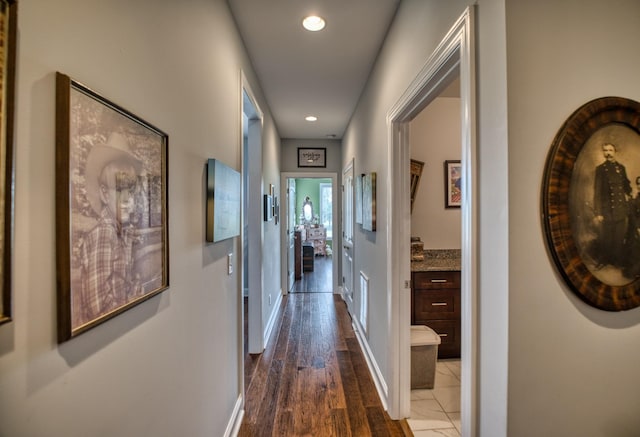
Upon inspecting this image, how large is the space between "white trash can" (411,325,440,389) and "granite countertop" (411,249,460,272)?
591mm

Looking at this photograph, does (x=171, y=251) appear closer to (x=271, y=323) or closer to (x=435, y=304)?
(x=435, y=304)

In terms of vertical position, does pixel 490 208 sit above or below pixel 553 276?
above

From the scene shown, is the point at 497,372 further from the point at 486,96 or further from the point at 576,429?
the point at 486,96

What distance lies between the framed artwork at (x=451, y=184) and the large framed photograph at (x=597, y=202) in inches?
89.2

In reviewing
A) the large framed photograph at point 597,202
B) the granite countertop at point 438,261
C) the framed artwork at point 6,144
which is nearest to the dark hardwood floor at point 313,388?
the granite countertop at point 438,261

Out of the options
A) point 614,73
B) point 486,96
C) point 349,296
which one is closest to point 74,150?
point 486,96

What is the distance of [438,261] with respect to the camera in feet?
9.69

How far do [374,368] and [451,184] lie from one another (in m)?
1.96

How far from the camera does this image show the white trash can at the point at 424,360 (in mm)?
2291

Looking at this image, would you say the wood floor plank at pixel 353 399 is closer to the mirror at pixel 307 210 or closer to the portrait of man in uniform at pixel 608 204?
the portrait of man in uniform at pixel 608 204

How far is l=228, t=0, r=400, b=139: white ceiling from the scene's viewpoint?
1.85 m

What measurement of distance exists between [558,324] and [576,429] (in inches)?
12.4

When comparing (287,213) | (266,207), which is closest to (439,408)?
(266,207)

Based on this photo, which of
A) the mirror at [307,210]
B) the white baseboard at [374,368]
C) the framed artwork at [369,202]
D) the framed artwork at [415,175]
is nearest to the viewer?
the white baseboard at [374,368]
